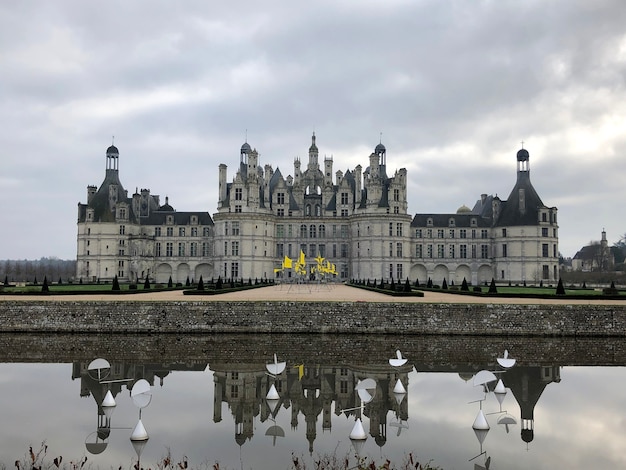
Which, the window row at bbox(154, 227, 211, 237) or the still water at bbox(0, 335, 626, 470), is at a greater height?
the window row at bbox(154, 227, 211, 237)

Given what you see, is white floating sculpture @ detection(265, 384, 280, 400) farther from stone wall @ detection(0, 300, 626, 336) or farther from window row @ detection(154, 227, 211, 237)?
window row @ detection(154, 227, 211, 237)

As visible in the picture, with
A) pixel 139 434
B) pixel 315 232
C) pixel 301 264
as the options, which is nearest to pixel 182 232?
pixel 315 232

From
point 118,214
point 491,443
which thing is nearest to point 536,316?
point 491,443

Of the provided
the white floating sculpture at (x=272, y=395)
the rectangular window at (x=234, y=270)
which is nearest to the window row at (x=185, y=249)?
the rectangular window at (x=234, y=270)

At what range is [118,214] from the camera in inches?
2739

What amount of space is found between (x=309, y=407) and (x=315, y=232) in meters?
56.1

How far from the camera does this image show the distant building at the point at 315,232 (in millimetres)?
66000

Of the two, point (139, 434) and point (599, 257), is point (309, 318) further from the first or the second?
point (599, 257)

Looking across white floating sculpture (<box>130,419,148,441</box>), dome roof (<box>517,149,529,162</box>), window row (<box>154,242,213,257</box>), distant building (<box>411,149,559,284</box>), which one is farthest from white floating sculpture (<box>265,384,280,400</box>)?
dome roof (<box>517,149,529,162</box>)

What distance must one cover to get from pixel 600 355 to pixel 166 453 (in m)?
17.8

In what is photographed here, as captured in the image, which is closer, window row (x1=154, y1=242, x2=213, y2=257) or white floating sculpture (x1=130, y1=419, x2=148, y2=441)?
white floating sculpture (x1=130, y1=419, x2=148, y2=441)

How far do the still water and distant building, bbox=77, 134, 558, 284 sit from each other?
1688 inches

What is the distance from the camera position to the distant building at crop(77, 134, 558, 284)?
66000mm

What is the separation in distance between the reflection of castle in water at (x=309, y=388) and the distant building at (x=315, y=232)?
4607 cm
